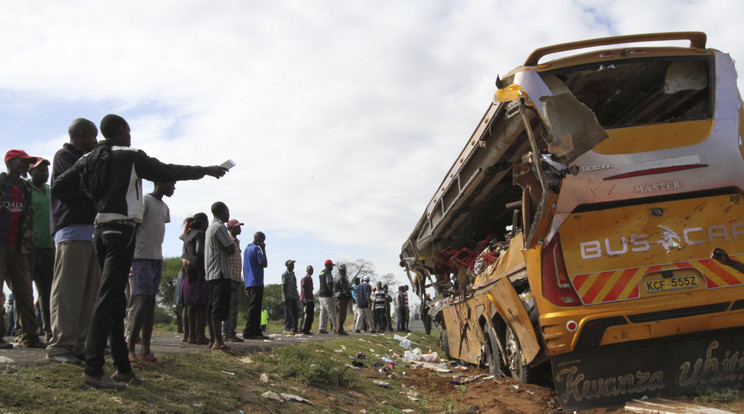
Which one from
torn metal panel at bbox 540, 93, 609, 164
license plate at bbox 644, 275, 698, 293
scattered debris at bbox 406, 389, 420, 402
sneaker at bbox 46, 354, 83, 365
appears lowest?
scattered debris at bbox 406, 389, 420, 402

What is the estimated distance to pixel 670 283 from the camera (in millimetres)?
4379

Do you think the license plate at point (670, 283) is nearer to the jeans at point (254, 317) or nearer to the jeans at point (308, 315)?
the jeans at point (254, 317)

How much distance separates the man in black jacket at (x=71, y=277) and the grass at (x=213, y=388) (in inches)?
11.7

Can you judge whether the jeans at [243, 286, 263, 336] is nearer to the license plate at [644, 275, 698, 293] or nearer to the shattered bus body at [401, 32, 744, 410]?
the shattered bus body at [401, 32, 744, 410]

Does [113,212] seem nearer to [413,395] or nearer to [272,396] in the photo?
[272,396]

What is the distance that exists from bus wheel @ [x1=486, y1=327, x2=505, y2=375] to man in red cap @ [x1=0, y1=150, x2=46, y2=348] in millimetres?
4703

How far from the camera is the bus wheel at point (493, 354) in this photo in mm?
6441

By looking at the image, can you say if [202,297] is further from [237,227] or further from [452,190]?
[452,190]

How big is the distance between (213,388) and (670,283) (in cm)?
361

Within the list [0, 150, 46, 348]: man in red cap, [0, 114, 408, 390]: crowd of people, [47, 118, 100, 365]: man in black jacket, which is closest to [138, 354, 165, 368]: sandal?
[0, 114, 408, 390]: crowd of people

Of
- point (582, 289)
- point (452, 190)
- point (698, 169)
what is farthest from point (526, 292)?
point (452, 190)

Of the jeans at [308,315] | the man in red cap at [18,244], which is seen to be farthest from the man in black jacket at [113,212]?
the jeans at [308,315]

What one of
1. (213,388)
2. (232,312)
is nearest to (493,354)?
(213,388)

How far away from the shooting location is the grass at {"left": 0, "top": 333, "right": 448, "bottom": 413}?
340cm
